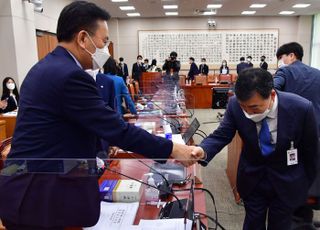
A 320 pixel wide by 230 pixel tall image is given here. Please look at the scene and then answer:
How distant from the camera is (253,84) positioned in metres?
1.22

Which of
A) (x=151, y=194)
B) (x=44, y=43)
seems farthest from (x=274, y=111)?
(x=44, y=43)

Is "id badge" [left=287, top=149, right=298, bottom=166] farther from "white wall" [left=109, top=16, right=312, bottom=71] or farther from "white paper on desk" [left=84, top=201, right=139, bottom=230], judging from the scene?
"white wall" [left=109, top=16, right=312, bottom=71]

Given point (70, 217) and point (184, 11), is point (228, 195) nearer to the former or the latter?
point (70, 217)

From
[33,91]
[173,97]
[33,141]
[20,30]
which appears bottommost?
[173,97]

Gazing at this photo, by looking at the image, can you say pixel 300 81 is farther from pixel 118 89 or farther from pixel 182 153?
pixel 118 89

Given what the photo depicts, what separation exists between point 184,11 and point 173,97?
26.0 ft

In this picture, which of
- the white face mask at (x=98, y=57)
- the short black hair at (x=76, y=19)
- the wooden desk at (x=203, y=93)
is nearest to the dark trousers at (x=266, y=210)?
the white face mask at (x=98, y=57)

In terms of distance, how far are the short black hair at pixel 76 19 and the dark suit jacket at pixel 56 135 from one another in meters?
0.08

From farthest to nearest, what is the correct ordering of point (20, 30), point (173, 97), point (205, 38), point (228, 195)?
point (205, 38) < point (20, 30) < point (173, 97) < point (228, 195)

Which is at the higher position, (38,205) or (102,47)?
(102,47)

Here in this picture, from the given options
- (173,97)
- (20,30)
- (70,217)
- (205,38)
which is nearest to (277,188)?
(70,217)

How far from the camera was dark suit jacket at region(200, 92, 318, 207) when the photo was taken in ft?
4.32

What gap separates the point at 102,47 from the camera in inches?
40.4

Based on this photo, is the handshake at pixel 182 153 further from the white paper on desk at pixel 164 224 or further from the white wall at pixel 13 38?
the white wall at pixel 13 38
